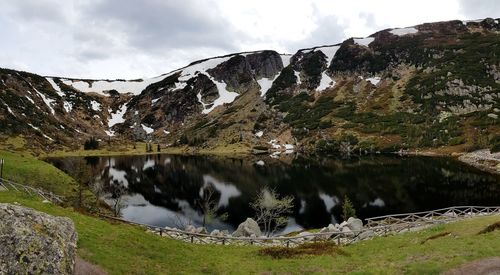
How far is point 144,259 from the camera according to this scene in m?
28.7

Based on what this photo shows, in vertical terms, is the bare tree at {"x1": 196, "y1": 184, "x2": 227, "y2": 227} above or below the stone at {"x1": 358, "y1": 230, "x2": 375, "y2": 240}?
below

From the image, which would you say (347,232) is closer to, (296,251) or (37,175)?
(296,251)

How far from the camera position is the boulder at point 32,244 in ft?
58.4

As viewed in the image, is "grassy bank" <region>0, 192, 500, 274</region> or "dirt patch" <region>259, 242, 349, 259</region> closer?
"grassy bank" <region>0, 192, 500, 274</region>

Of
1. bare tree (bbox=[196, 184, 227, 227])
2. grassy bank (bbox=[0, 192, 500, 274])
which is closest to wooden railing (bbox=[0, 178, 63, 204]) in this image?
grassy bank (bbox=[0, 192, 500, 274])

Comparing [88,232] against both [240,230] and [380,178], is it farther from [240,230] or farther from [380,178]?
[380,178]

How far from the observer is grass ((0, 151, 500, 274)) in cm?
2636

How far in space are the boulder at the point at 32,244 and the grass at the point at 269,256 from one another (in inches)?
224

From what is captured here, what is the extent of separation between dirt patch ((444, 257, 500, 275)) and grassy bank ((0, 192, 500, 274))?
0.63 meters

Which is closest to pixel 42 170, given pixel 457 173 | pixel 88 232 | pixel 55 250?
pixel 88 232

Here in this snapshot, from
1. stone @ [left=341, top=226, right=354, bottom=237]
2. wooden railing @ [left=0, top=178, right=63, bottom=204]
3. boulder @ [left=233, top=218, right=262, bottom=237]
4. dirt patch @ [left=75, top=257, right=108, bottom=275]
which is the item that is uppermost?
wooden railing @ [left=0, top=178, right=63, bottom=204]

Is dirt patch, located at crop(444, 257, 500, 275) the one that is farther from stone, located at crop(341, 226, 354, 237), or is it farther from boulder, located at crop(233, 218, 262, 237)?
boulder, located at crop(233, 218, 262, 237)

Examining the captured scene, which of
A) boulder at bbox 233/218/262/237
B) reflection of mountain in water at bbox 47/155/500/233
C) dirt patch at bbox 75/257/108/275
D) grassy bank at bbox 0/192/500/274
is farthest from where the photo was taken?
reflection of mountain in water at bbox 47/155/500/233

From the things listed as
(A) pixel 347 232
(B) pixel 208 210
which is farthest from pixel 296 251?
(B) pixel 208 210
